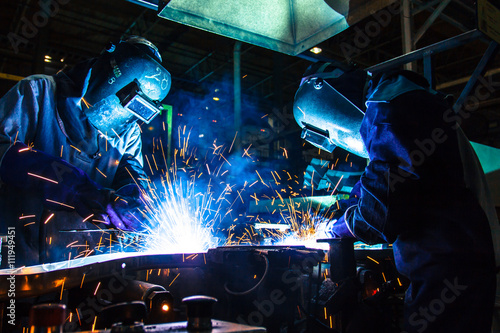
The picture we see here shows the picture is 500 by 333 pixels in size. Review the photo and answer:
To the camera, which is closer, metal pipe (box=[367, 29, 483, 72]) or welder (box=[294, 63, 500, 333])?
welder (box=[294, 63, 500, 333])

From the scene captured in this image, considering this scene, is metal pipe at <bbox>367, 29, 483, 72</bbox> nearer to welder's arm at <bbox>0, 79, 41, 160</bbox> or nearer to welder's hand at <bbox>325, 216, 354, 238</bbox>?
welder's hand at <bbox>325, 216, 354, 238</bbox>

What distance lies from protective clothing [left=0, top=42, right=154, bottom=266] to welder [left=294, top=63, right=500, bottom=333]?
159 centimetres

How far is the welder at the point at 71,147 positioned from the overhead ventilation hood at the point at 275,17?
17.5 inches

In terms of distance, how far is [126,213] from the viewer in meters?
2.08

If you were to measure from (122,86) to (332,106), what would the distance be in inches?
53.2

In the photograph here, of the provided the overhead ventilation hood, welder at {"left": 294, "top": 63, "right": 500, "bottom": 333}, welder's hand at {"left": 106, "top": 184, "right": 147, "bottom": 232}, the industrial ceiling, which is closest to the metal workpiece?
welder's hand at {"left": 106, "top": 184, "right": 147, "bottom": 232}

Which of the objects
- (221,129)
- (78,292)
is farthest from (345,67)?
(221,129)

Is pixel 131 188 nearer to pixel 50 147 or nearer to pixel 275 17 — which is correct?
pixel 50 147

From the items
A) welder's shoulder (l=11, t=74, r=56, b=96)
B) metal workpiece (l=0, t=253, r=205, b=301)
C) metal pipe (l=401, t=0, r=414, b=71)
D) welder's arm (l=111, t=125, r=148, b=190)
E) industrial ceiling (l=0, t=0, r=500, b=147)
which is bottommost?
metal workpiece (l=0, t=253, r=205, b=301)

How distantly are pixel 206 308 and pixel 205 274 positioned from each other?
843mm

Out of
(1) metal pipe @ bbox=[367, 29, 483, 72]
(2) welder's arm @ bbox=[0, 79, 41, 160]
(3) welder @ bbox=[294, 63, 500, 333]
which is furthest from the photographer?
(1) metal pipe @ bbox=[367, 29, 483, 72]

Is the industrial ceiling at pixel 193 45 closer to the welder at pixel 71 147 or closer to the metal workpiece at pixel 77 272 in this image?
the welder at pixel 71 147

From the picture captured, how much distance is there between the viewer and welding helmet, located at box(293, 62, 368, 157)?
205cm

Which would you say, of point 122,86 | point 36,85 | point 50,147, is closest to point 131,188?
point 50,147
